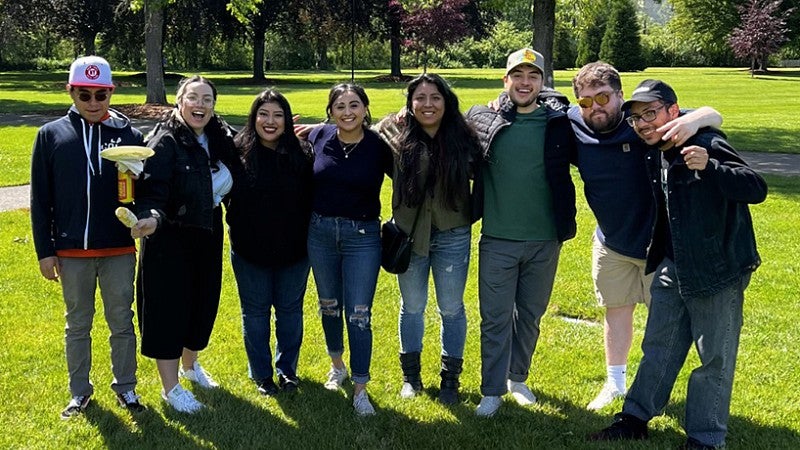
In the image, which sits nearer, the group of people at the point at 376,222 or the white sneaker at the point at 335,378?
the group of people at the point at 376,222

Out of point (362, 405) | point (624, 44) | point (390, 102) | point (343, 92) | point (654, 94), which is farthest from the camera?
point (624, 44)

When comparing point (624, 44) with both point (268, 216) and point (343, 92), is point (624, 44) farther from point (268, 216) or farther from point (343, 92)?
point (268, 216)

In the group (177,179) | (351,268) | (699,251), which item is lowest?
(351,268)

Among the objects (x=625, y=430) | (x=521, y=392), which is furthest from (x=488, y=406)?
(x=625, y=430)

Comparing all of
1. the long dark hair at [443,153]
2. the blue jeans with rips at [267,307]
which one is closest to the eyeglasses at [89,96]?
the blue jeans with rips at [267,307]

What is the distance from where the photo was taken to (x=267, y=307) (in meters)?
4.65

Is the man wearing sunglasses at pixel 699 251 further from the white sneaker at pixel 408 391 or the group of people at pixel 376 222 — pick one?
the white sneaker at pixel 408 391

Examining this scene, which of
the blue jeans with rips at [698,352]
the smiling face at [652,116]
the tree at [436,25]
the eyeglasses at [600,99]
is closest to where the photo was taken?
the smiling face at [652,116]

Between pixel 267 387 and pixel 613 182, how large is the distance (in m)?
2.38

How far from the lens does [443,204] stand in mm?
4227

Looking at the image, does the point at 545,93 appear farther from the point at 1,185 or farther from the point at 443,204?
the point at 1,185

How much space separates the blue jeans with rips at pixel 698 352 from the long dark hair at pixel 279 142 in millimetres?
2041

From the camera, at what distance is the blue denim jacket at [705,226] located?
357 cm

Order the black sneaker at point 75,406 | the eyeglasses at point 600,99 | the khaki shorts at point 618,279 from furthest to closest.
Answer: the khaki shorts at point 618,279, the black sneaker at point 75,406, the eyeglasses at point 600,99
